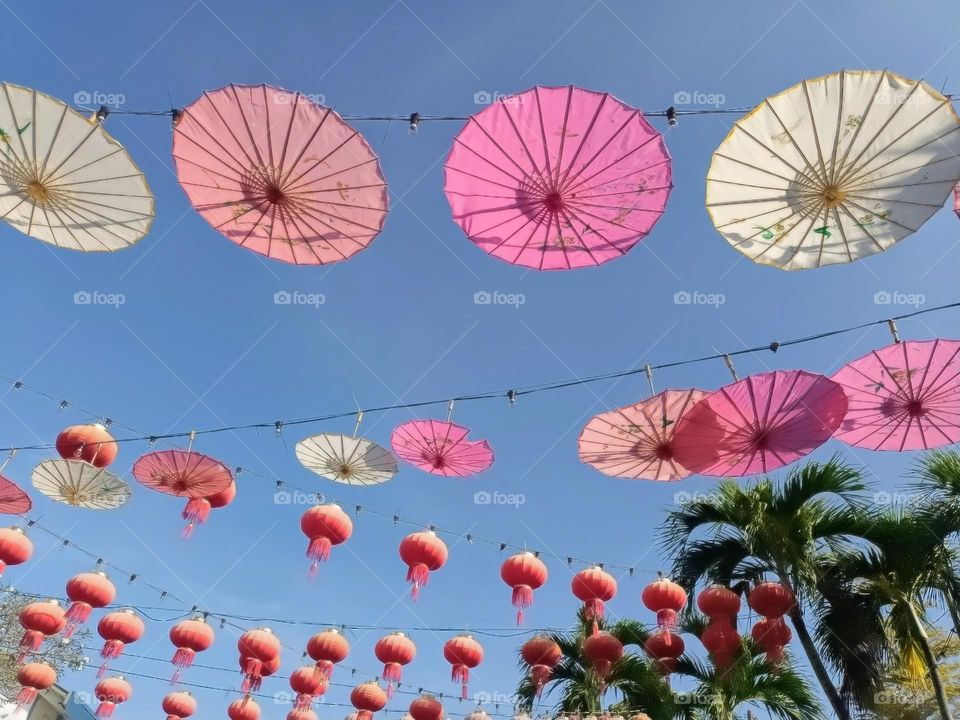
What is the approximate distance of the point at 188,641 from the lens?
11.5 m

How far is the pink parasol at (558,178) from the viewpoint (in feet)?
21.9

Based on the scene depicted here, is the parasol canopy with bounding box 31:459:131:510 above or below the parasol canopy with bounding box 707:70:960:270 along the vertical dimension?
below

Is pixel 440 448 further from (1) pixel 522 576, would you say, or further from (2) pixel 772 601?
(2) pixel 772 601

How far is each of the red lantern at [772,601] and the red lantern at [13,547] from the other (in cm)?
→ 1074

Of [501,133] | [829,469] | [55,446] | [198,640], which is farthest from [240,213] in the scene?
[829,469]

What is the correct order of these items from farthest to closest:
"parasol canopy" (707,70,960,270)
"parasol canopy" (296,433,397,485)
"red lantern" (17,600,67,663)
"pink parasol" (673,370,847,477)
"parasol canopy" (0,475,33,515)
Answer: "red lantern" (17,600,67,663) < "parasol canopy" (296,433,397,485) < "parasol canopy" (0,475,33,515) < "pink parasol" (673,370,847,477) < "parasol canopy" (707,70,960,270)

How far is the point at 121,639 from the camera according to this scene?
36.6 feet

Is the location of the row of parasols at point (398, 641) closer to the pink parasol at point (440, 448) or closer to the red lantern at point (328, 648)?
the red lantern at point (328, 648)

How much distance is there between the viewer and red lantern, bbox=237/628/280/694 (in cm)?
1141

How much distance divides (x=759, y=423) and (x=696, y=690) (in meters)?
4.25

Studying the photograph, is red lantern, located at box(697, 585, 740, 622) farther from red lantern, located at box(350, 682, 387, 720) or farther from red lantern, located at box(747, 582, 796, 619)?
red lantern, located at box(350, 682, 387, 720)

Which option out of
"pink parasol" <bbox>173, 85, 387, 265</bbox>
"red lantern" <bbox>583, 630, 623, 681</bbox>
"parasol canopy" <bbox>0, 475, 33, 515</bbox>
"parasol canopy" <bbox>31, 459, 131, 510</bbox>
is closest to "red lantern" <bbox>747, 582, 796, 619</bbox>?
"red lantern" <bbox>583, 630, 623, 681</bbox>

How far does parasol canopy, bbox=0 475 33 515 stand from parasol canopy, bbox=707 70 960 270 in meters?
10.4

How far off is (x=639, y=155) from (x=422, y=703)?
8926 mm
